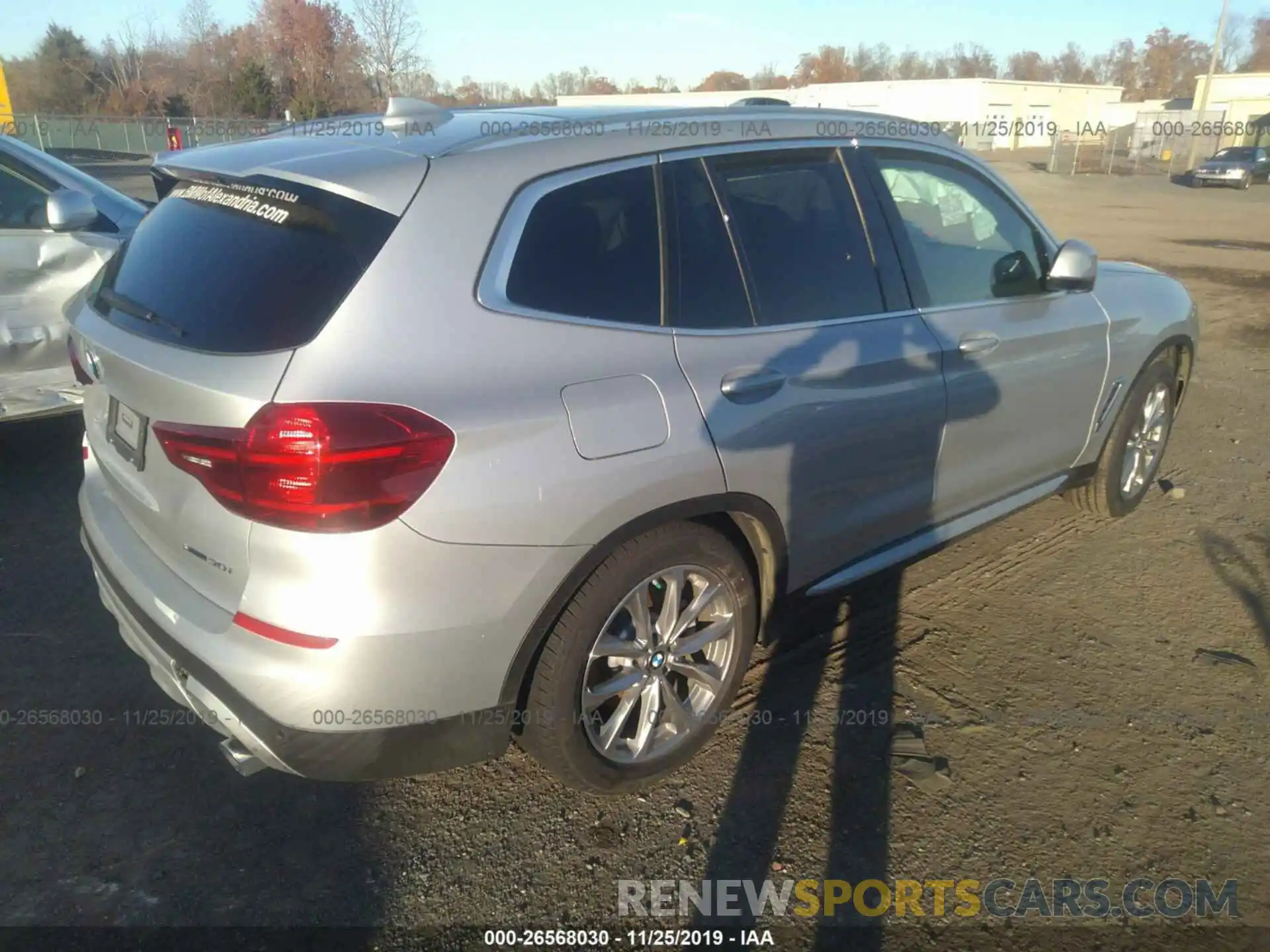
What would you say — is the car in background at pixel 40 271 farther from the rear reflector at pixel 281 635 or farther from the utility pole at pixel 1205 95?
the utility pole at pixel 1205 95

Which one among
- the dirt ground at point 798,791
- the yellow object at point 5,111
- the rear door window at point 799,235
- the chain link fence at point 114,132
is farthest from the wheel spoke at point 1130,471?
the chain link fence at point 114,132

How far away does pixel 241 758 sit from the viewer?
7.98 feet

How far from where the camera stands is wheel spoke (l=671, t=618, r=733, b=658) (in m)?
2.83

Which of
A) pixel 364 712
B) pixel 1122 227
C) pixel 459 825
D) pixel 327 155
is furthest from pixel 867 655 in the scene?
pixel 1122 227

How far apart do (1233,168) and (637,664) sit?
3797 cm

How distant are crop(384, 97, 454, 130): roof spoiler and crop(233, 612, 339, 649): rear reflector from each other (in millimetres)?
1459

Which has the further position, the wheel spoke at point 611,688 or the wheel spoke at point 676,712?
the wheel spoke at point 676,712

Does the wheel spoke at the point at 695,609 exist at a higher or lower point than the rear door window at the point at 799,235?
lower

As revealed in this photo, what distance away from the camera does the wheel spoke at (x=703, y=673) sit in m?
2.87

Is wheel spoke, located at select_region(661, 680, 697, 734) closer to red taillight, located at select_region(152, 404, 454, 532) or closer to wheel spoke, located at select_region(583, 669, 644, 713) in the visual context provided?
wheel spoke, located at select_region(583, 669, 644, 713)

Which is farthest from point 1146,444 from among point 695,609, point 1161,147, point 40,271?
point 1161,147

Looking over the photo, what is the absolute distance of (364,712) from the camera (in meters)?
2.21

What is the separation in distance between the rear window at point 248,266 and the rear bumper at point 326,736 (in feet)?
2.66

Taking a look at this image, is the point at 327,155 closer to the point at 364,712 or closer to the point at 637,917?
the point at 364,712
